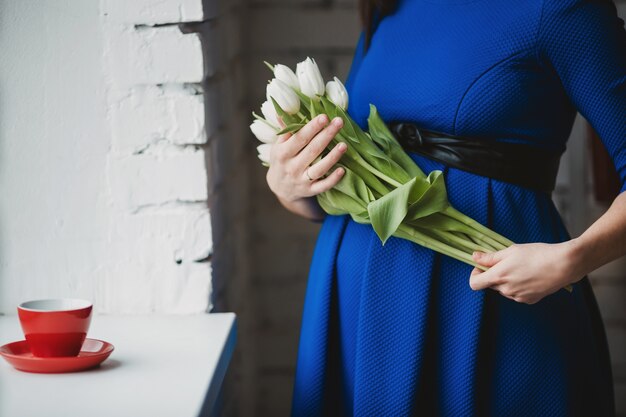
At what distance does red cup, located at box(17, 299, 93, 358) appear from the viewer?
1.03m

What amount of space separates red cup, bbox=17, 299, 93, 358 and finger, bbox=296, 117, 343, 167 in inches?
13.9

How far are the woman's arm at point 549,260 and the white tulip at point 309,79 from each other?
31cm

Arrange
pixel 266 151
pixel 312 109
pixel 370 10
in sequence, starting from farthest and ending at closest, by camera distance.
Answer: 1. pixel 370 10
2. pixel 266 151
3. pixel 312 109

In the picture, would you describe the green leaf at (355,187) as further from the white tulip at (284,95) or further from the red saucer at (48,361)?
the red saucer at (48,361)

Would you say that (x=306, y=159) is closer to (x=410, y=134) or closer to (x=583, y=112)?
(x=410, y=134)

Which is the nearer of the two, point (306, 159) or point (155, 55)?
point (306, 159)

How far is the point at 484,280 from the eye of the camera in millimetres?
1071

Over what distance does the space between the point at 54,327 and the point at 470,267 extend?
0.57m

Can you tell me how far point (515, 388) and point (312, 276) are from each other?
1.24ft

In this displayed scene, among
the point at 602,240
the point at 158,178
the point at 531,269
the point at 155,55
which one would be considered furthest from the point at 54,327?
the point at 602,240

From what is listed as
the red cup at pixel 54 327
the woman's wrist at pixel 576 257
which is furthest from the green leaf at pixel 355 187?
the red cup at pixel 54 327

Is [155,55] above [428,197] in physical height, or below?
above

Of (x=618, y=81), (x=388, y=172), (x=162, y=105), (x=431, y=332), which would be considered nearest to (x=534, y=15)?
(x=618, y=81)

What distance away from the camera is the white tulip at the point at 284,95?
109 cm
